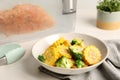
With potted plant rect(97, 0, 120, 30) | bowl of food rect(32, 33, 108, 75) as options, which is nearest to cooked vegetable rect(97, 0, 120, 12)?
potted plant rect(97, 0, 120, 30)

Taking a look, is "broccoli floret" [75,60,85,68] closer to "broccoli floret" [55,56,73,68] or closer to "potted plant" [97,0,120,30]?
"broccoli floret" [55,56,73,68]

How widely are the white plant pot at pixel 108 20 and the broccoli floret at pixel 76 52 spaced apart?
0.27 m

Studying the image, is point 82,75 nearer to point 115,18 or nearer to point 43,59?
point 43,59

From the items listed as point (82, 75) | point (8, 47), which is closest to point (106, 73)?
point (82, 75)

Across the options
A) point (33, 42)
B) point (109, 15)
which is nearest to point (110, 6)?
point (109, 15)

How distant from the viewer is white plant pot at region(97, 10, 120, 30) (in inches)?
33.3

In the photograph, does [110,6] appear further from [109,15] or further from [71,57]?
[71,57]

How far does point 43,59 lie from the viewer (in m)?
0.61

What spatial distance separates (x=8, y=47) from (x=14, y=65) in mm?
60

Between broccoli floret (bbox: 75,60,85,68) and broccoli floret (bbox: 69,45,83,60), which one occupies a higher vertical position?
broccoli floret (bbox: 69,45,83,60)

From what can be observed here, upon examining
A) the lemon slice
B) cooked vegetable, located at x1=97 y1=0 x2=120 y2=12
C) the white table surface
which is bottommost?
the white table surface

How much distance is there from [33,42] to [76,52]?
25 cm

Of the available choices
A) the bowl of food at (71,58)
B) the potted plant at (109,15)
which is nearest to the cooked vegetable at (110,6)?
the potted plant at (109,15)

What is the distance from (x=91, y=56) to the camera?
1.99ft
